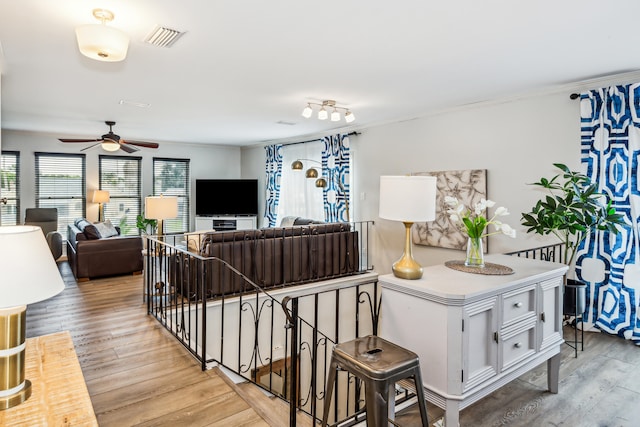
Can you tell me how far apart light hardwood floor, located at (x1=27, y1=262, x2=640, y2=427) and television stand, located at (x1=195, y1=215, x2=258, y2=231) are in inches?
202

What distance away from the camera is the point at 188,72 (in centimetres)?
362

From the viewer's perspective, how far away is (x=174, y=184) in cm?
898

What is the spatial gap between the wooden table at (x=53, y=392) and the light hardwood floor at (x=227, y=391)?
2.24 feet

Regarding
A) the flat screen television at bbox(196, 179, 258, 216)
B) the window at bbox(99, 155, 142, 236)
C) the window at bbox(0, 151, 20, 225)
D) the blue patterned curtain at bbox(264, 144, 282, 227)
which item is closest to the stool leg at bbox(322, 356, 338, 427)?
the blue patterned curtain at bbox(264, 144, 282, 227)

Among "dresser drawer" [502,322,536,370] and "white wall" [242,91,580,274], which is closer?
"dresser drawer" [502,322,536,370]

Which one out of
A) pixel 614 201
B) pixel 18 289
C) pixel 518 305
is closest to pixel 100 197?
pixel 18 289

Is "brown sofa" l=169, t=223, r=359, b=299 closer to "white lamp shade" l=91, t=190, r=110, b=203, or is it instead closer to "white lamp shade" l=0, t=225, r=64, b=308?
"white lamp shade" l=0, t=225, r=64, b=308

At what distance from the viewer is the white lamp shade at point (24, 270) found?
1.27 metres

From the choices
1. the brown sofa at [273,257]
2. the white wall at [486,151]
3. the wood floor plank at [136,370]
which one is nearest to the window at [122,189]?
the wood floor plank at [136,370]

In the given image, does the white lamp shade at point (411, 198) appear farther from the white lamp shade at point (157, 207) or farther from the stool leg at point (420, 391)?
the white lamp shade at point (157, 207)

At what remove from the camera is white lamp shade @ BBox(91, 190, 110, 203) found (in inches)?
296

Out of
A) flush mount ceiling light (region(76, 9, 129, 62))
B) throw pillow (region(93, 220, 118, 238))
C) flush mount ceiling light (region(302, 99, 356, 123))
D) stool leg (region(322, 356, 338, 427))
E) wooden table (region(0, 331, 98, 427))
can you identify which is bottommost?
stool leg (region(322, 356, 338, 427))

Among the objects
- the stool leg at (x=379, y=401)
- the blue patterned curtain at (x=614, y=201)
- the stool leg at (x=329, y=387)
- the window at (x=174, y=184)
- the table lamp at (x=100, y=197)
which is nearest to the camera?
the stool leg at (x=379, y=401)

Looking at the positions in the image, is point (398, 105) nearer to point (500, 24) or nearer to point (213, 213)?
point (500, 24)
